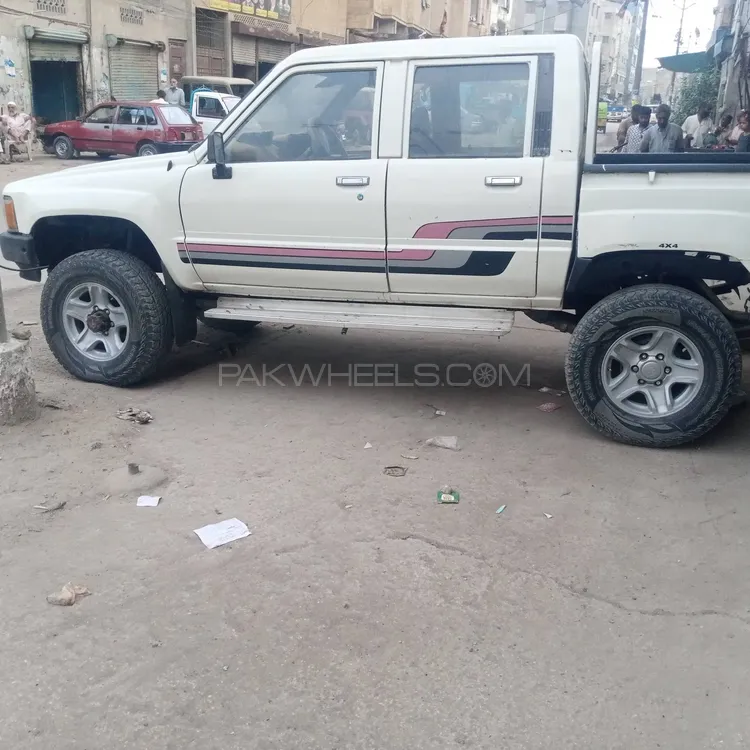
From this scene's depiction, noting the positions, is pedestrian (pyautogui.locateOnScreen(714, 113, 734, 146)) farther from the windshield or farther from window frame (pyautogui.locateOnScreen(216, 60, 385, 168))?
the windshield

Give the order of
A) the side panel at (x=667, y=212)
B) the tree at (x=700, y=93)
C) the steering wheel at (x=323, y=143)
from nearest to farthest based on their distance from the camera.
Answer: the side panel at (x=667, y=212)
the steering wheel at (x=323, y=143)
the tree at (x=700, y=93)

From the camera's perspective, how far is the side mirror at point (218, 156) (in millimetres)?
4742

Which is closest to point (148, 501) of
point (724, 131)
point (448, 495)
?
point (448, 495)

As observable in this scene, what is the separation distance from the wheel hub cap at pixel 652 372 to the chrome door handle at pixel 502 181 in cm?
100

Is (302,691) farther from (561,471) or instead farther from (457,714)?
(561,471)

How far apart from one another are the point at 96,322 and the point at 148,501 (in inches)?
75.6

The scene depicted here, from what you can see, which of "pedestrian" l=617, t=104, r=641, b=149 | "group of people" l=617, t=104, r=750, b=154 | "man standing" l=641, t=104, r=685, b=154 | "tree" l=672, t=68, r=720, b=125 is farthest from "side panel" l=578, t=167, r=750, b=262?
"tree" l=672, t=68, r=720, b=125

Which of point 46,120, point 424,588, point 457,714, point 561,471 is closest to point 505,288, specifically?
point 561,471

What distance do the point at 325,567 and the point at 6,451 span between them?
6.81 ft

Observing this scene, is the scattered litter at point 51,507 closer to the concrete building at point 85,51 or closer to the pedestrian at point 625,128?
the pedestrian at point 625,128

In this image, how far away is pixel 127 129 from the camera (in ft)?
Result: 69.3

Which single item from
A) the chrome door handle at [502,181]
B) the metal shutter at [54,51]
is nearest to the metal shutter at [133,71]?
the metal shutter at [54,51]

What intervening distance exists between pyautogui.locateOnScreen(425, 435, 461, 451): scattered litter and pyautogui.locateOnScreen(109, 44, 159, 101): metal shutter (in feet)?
84.0

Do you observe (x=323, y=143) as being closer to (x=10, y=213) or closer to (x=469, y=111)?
(x=469, y=111)
